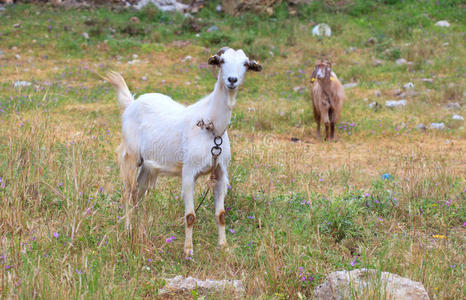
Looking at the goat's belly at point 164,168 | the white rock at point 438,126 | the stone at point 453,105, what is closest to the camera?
the goat's belly at point 164,168

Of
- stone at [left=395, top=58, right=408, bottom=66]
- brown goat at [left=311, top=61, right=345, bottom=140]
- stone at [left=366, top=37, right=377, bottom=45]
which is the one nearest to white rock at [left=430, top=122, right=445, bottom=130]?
brown goat at [left=311, top=61, right=345, bottom=140]

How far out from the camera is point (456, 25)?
1339cm

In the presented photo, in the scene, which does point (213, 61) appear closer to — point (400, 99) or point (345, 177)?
point (345, 177)

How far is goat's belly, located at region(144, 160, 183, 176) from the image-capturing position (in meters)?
4.05

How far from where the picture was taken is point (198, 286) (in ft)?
10.1

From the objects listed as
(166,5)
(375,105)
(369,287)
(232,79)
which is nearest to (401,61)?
(375,105)

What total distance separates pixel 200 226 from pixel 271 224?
66 centimetres

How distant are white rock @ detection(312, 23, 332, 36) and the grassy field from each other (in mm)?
265

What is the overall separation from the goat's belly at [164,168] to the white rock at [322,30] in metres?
10.4

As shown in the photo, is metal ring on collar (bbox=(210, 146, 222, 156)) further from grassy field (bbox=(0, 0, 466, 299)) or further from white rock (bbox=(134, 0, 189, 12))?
white rock (bbox=(134, 0, 189, 12))

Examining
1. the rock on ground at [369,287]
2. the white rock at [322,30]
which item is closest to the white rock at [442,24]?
the white rock at [322,30]

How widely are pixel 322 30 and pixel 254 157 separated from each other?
8.68 metres

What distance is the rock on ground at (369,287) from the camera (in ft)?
8.72

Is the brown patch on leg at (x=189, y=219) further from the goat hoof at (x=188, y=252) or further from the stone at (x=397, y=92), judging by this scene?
the stone at (x=397, y=92)
